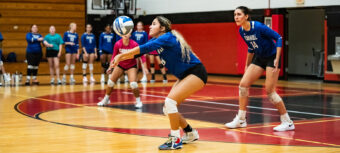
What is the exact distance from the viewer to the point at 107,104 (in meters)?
13.4

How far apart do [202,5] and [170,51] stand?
1738 cm

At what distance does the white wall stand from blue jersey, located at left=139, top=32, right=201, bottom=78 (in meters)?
13.4

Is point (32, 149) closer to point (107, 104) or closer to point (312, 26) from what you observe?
point (107, 104)

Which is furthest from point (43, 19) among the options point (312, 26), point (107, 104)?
point (107, 104)

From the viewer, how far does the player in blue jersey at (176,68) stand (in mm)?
7586

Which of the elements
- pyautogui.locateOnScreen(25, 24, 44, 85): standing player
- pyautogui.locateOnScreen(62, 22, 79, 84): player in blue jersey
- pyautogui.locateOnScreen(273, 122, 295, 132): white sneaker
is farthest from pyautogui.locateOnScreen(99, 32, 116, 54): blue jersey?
pyautogui.locateOnScreen(273, 122, 295, 132): white sneaker

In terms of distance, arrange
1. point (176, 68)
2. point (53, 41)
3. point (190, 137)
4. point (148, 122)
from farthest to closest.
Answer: point (53, 41) → point (148, 122) → point (190, 137) → point (176, 68)

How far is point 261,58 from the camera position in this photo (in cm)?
952

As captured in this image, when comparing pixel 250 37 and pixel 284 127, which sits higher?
pixel 250 37

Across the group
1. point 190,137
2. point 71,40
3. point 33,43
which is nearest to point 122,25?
point 190,137

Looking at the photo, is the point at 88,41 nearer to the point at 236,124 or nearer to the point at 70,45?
the point at 70,45

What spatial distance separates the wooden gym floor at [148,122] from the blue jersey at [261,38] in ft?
4.30

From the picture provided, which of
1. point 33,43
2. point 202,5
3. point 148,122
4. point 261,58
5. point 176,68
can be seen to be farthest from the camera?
point 202,5

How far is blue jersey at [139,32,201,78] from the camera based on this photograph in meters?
7.41
